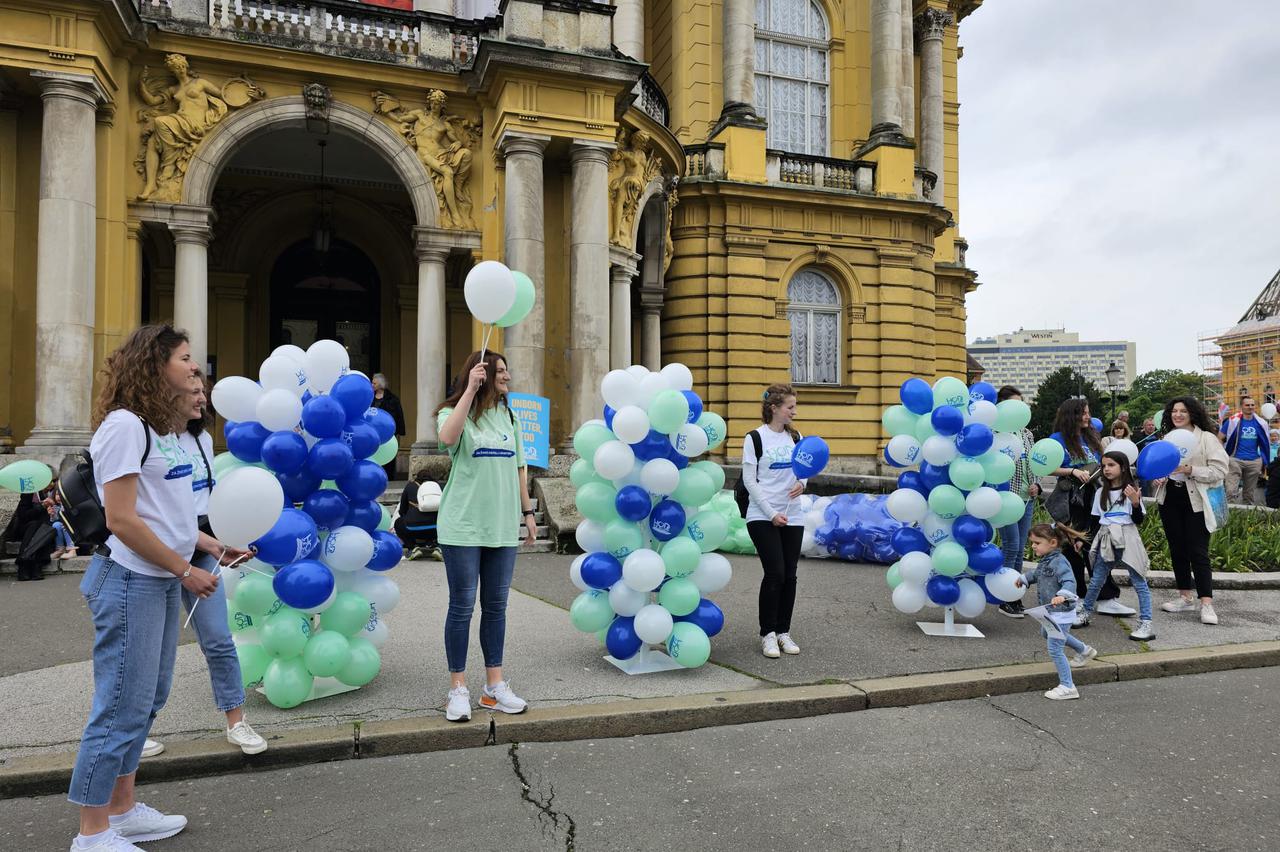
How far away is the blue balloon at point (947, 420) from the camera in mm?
6340

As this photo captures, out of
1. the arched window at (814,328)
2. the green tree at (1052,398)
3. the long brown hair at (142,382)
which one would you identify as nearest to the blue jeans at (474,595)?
the long brown hair at (142,382)

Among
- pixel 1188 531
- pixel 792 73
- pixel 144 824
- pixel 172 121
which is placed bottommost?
pixel 144 824

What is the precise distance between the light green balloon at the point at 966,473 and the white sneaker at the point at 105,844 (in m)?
5.52

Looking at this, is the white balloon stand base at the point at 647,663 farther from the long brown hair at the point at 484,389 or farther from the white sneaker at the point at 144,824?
the white sneaker at the point at 144,824

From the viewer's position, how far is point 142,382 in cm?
308

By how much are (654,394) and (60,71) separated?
9.72m

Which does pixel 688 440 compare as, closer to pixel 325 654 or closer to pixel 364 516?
pixel 364 516

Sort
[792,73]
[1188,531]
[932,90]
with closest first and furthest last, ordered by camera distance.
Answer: [1188,531] → [792,73] → [932,90]

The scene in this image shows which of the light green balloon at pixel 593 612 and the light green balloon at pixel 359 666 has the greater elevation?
the light green balloon at pixel 593 612

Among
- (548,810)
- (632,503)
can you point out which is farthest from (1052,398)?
(548,810)

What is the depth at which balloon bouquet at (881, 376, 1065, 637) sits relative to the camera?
637 cm

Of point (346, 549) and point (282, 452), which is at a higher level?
point (282, 452)

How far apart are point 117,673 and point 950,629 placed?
560 centimetres

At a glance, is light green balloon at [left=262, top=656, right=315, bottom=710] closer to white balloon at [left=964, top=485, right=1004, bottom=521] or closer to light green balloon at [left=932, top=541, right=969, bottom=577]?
light green balloon at [left=932, top=541, right=969, bottom=577]
